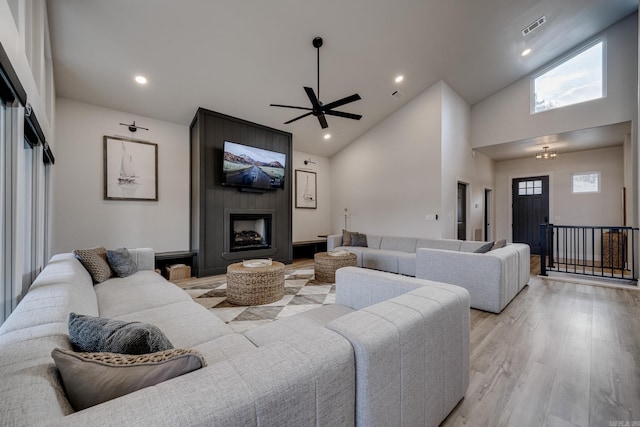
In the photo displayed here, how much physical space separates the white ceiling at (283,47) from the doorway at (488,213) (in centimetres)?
329

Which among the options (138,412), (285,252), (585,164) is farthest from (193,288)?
(585,164)

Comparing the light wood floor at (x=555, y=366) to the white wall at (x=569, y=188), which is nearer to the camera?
the light wood floor at (x=555, y=366)

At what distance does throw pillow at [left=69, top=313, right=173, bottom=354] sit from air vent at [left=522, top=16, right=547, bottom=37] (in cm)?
621

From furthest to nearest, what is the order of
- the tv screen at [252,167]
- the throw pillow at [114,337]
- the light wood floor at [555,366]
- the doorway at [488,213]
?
the doorway at [488,213] < the tv screen at [252,167] < the light wood floor at [555,366] < the throw pillow at [114,337]

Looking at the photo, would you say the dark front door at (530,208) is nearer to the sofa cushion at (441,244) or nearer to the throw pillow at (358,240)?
the sofa cushion at (441,244)

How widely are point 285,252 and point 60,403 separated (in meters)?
5.12

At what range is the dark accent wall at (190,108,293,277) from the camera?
4547 mm

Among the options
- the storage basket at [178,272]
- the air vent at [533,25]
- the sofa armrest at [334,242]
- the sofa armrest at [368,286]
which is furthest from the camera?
the sofa armrest at [334,242]

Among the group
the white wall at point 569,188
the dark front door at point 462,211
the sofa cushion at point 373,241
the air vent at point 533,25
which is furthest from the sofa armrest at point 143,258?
the white wall at point 569,188

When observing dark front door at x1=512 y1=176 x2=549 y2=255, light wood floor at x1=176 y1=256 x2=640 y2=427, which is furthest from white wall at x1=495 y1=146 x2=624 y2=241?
light wood floor at x1=176 y1=256 x2=640 y2=427

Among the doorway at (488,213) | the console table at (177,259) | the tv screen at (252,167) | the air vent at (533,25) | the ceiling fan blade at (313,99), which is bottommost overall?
the console table at (177,259)

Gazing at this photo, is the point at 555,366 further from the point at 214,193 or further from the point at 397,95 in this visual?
the point at 397,95

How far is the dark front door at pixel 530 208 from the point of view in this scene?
6.93m

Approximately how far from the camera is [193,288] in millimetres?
3861
